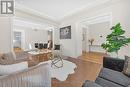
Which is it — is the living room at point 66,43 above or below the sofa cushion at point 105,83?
above

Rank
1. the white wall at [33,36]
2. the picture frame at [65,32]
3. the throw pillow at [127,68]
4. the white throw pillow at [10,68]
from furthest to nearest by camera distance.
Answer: the white wall at [33,36] < the picture frame at [65,32] < the throw pillow at [127,68] < the white throw pillow at [10,68]

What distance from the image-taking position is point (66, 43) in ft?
27.4

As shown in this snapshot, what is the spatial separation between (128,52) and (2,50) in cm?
461

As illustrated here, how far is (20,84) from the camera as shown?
5.55 feet

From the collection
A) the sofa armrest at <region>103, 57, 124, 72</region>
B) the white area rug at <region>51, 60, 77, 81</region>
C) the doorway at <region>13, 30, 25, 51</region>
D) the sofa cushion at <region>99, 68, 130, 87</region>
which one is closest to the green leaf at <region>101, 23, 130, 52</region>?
the sofa armrest at <region>103, 57, 124, 72</region>

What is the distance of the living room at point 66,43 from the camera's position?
7.25 ft

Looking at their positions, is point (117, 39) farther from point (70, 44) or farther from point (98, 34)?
point (98, 34)

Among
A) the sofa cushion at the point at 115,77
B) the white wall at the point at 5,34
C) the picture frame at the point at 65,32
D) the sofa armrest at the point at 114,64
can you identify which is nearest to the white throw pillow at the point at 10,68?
the sofa cushion at the point at 115,77

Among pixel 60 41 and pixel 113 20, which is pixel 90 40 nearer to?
pixel 60 41

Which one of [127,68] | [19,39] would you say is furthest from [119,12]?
[19,39]

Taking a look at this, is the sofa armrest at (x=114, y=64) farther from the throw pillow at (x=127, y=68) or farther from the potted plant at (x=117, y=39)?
the potted plant at (x=117, y=39)

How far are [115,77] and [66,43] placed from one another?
20.1 ft

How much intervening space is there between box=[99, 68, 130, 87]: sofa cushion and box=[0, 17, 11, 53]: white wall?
4.16 metres

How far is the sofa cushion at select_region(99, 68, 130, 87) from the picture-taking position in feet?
7.21
